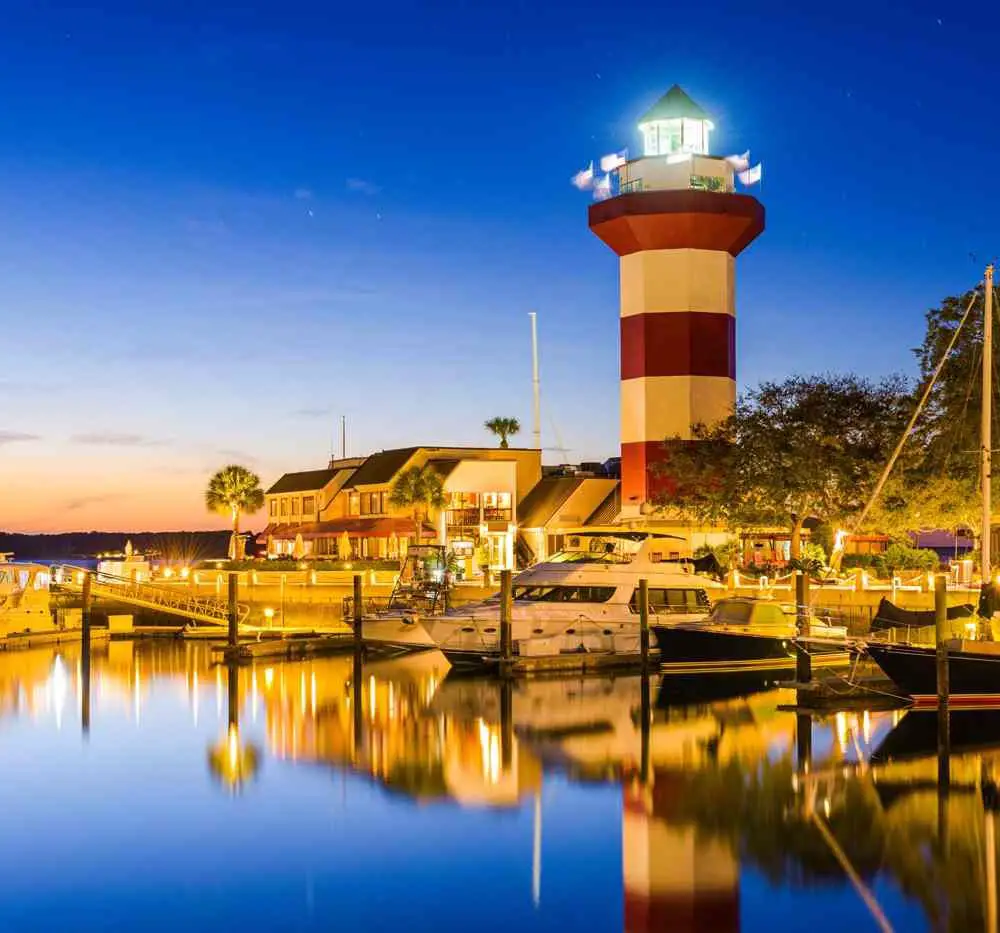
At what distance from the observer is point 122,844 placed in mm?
21594

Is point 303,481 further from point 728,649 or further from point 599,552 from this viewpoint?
point 728,649

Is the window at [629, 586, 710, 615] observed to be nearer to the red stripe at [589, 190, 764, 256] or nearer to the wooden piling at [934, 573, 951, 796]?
the wooden piling at [934, 573, 951, 796]

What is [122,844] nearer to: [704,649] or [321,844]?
[321,844]

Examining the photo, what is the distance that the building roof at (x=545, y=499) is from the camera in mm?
64062

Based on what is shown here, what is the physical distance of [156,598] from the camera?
167 ft

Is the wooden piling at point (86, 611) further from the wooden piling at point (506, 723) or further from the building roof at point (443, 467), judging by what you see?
the building roof at point (443, 467)

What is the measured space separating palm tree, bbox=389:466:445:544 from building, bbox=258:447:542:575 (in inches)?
20.9

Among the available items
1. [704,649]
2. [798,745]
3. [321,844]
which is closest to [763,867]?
[321,844]

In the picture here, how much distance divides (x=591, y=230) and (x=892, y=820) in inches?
1445

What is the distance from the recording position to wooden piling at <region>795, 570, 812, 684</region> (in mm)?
31656

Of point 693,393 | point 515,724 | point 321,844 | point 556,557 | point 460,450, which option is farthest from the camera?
point 460,450

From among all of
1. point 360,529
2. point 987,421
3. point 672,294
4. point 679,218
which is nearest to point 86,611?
point 360,529

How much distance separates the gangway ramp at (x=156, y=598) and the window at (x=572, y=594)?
14.5m

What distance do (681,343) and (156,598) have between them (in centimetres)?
2190
